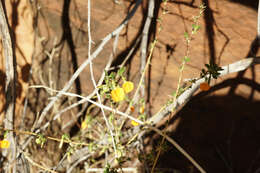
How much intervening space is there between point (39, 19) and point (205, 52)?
111cm

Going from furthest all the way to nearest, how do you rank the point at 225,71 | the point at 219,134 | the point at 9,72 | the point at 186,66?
1. the point at 219,134
2. the point at 186,66
3. the point at 9,72
4. the point at 225,71

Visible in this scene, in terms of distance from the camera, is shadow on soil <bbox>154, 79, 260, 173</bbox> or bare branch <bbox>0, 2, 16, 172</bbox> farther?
shadow on soil <bbox>154, 79, 260, 173</bbox>

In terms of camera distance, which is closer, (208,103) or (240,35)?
(240,35)

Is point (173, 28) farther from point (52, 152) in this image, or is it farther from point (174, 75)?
point (52, 152)

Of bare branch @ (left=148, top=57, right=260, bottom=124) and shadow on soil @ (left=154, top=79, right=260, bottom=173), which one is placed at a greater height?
bare branch @ (left=148, top=57, right=260, bottom=124)

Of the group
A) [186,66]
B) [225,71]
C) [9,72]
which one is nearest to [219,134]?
[186,66]

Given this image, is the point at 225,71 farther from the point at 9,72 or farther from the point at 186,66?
the point at 9,72

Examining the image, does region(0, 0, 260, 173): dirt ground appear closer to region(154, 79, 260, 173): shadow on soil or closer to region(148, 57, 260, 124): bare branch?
region(154, 79, 260, 173): shadow on soil

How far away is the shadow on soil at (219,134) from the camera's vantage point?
4.59 feet

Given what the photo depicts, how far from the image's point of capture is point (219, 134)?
155 centimetres

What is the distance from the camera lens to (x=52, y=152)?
1825 mm

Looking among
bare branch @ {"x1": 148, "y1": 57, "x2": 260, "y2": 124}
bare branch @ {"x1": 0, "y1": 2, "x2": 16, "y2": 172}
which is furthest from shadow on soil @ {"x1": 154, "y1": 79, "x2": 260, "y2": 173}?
bare branch @ {"x1": 0, "y1": 2, "x2": 16, "y2": 172}

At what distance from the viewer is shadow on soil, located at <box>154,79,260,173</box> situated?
4.59 ft

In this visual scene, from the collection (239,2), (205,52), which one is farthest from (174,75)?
(239,2)
